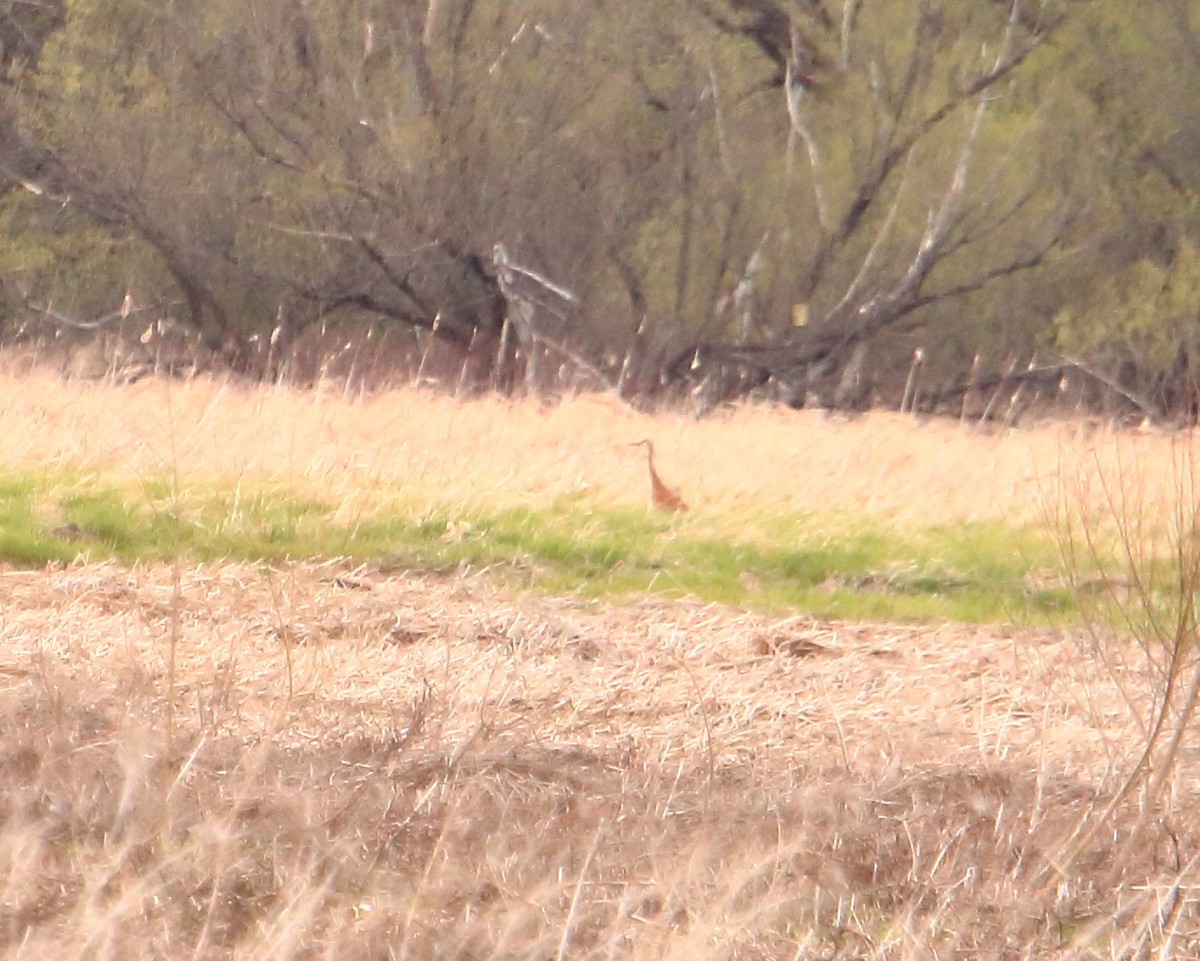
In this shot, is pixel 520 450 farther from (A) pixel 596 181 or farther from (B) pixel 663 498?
(A) pixel 596 181

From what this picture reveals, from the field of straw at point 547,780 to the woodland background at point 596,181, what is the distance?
948 cm

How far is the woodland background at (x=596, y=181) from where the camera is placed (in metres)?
17.0

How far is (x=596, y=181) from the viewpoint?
18141 mm

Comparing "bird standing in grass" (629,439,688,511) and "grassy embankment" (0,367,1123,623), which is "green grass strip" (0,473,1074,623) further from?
"bird standing in grass" (629,439,688,511)

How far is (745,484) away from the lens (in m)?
9.29

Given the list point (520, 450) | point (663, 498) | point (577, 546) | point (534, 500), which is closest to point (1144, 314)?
point (520, 450)

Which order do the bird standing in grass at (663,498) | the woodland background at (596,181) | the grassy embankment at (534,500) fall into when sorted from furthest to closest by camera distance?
the woodland background at (596,181) → the bird standing in grass at (663,498) → the grassy embankment at (534,500)

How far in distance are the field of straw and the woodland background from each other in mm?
9476

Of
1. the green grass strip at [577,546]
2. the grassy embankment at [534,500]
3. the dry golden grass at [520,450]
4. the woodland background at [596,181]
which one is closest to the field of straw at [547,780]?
the green grass strip at [577,546]

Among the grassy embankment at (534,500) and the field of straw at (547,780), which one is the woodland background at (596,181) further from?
the field of straw at (547,780)

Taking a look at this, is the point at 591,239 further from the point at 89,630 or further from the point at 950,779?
the point at 950,779

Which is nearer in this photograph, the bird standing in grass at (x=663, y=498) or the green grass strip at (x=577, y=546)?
the green grass strip at (x=577, y=546)

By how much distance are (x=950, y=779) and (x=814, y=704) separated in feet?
2.92

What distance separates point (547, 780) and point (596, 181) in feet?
46.0
